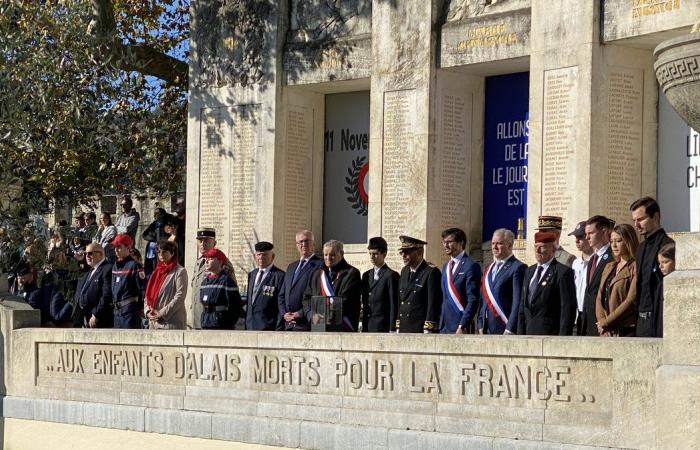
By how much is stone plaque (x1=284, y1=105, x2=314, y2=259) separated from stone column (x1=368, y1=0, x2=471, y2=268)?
2.02m

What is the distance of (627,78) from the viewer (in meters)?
19.2

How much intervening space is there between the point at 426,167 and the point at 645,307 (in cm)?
912

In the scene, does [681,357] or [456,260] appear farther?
[456,260]

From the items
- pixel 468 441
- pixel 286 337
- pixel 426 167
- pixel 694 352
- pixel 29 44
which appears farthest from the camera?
pixel 29 44

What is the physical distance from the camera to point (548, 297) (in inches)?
532

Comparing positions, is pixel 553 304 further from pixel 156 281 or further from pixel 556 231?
pixel 156 281

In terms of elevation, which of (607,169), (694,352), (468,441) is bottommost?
(468,441)

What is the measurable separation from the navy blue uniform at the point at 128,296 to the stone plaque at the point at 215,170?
580 cm

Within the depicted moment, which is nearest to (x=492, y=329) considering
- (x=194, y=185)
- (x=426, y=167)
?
(x=426, y=167)

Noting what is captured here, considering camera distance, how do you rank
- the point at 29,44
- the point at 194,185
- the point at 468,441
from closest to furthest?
the point at 468,441, the point at 29,44, the point at 194,185

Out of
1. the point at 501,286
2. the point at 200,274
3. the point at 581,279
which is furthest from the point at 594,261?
the point at 200,274

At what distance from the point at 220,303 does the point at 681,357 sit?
7.55 metres

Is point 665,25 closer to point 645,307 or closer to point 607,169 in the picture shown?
point 607,169

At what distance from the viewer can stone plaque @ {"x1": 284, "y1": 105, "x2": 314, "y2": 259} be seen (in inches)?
931
